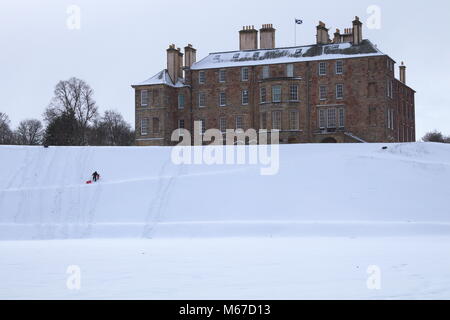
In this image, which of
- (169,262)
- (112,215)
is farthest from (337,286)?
(112,215)

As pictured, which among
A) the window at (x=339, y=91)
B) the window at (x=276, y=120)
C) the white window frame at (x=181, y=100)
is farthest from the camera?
the white window frame at (x=181, y=100)

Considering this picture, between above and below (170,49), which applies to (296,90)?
below

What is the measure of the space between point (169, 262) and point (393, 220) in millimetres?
14696

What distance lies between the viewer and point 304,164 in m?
37.5

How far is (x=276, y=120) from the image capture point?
5756 cm

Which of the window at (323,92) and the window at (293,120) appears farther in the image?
the window at (323,92)

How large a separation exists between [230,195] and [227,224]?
4.37 metres

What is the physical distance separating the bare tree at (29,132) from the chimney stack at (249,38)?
44.6m

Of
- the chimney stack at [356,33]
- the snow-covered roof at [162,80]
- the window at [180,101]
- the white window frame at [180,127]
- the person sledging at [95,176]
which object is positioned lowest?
the person sledging at [95,176]

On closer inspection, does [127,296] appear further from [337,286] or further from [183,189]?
[183,189]

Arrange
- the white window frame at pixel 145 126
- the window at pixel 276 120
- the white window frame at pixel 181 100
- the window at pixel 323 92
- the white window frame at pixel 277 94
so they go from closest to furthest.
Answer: the window at pixel 276 120 → the white window frame at pixel 277 94 → the window at pixel 323 92 → the white window frame at pixel 145 126 → the white window frame at pixel 181 100

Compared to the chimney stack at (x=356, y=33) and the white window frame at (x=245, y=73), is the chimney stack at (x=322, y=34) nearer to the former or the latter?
the chimney stack at (x=356, y=33)

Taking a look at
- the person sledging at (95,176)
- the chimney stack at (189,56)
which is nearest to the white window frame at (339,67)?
the chimney stack at (189,56)

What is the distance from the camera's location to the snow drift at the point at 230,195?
96.2 feet
